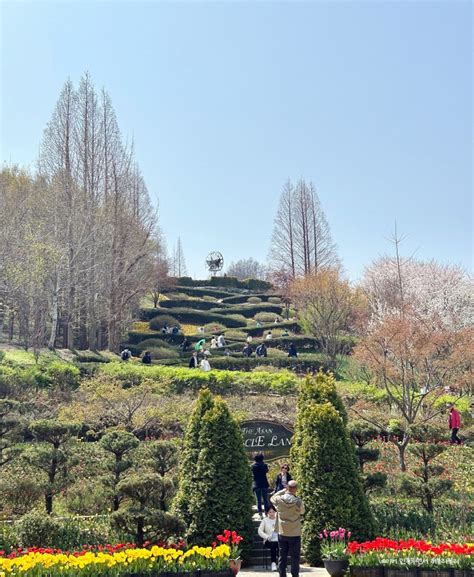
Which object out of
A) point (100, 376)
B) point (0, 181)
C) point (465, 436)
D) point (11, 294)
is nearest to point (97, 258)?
point (11, 294)

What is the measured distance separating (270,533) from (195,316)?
39.5 metres

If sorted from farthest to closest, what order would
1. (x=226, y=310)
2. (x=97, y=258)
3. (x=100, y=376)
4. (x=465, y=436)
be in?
1. (x=226, y=310)
2. (x=97, y=258)
3. (x=100, y=376)
4. (x=465, y=436)

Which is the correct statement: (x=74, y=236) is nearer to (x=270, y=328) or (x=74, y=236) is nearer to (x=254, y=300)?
(x=270, y=328)

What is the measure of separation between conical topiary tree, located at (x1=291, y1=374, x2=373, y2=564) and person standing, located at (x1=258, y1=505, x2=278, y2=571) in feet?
1.69

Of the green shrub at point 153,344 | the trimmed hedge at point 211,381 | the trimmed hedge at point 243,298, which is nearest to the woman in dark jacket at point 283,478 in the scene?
the trimmed hedge at point 211,381

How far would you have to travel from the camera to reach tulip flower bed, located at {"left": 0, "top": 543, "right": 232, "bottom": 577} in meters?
6.64

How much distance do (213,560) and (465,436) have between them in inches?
503

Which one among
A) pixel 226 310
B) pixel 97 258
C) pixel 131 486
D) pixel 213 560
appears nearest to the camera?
pixel 213 560

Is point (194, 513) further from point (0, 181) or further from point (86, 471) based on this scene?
point (0, 181)

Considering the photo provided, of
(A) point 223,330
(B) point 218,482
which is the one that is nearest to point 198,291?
(A) point 223,330

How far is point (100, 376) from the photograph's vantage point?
2075 centimetres

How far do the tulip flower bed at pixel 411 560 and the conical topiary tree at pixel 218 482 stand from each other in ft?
6.60

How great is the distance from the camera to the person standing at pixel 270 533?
8.82m

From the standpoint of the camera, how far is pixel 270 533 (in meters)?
8.85
